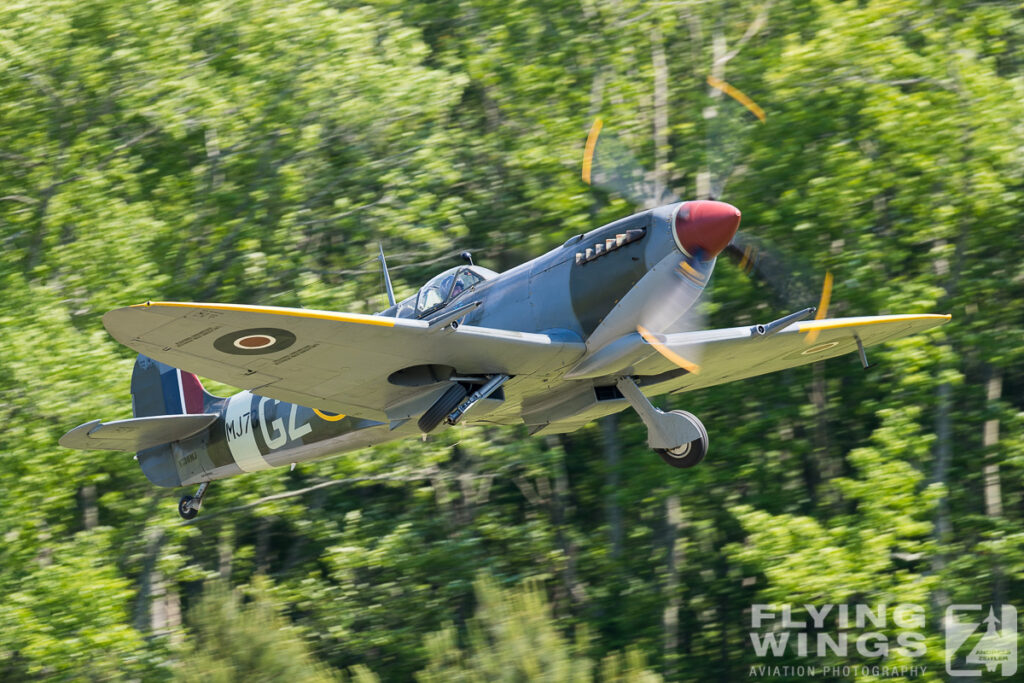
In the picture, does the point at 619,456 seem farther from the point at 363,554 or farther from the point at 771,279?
the point at 771,279

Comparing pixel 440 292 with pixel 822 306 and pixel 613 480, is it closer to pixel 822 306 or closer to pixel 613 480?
pixel 822 306

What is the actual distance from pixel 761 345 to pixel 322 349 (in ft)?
11.6

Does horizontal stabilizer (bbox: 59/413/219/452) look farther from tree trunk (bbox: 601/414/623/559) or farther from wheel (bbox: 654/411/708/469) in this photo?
tree trunk (bbox: 601/414/623/559)

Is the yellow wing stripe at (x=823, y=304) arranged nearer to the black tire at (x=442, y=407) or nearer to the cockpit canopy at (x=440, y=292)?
the cockpit canopy at (x=440, y=292)

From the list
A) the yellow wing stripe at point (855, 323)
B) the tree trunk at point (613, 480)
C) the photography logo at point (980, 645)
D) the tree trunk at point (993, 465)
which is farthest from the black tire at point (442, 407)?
the tree trunk at point (993, 465)

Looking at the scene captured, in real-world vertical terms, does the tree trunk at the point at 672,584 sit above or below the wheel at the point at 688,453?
below

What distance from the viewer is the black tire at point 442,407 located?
353 inches

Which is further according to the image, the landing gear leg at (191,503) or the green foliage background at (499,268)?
the green foliage background at (499,268)

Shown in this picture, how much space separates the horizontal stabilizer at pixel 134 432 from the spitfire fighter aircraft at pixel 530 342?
0.14 feet

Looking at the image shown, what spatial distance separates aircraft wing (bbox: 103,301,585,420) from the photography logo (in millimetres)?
7508

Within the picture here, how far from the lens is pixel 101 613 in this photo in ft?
47.0

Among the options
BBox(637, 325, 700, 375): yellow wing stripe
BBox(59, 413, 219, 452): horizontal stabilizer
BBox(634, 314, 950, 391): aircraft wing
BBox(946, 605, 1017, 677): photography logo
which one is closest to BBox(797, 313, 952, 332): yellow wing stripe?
BBox(634, 314, 950, 391): aircraft wing

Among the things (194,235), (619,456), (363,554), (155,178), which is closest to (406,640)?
(363,554)

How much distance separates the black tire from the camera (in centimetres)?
898
